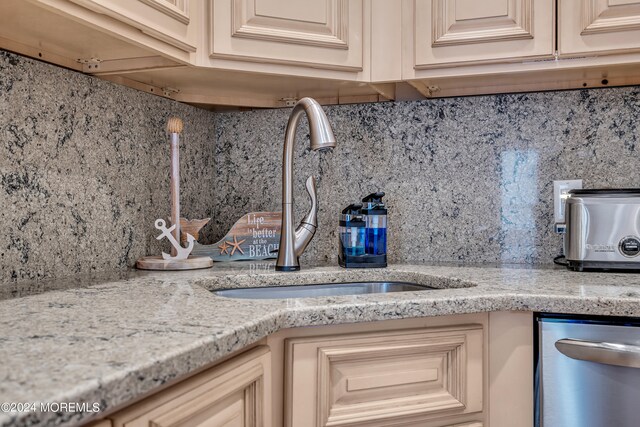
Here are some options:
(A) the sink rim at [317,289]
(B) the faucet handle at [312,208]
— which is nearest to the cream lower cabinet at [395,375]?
(A) the sink rim at [317,289]

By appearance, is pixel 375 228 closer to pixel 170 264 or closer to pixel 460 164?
pixel 460 164

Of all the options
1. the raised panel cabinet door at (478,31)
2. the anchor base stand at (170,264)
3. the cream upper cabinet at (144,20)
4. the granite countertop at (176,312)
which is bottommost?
the granite countertop at (176,312)

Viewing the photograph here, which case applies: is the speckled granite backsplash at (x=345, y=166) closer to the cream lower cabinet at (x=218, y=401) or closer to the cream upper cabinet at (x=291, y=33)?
the cream upper cabinet at (x=291, y=33)

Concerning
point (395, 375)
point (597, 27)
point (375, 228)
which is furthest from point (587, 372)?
point (597, 27)

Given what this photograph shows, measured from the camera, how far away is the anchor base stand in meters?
1.38

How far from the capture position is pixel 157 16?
1104mm

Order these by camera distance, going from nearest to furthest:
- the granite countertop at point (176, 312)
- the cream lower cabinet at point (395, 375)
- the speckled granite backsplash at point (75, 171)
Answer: the granite countertop at point (176, 312) < the cream lower cabinet at point (395, 375) < the speckled granite backsplash at point (75, 171)

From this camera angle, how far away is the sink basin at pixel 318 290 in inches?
52.1

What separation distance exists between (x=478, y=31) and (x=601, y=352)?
0.76 meters

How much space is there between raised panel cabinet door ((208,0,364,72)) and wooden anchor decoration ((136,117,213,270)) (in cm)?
27

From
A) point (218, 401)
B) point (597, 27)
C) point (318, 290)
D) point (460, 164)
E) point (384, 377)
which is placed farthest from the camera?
point (460, 164)

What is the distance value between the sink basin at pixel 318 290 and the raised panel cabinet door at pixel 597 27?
644 millimetres

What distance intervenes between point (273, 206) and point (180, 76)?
0.53m

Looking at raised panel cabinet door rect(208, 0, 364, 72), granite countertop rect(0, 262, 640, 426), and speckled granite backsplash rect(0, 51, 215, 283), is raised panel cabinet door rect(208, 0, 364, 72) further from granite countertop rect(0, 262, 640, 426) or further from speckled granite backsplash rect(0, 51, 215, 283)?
granite countertop rect(0, 262, 640, 426)
